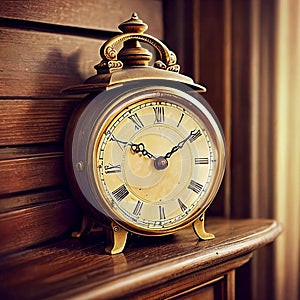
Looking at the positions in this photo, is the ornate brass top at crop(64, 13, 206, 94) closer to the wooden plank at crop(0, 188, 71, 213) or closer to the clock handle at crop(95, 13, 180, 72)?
the clock handle at crop(95, 13, 180, 72)

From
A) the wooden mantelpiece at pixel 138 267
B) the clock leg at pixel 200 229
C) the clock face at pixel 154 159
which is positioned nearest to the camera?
the wooden mantelpiece at pixel 138 267

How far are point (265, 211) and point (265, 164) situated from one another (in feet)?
0.42

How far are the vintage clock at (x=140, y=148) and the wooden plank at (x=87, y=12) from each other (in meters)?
0.15

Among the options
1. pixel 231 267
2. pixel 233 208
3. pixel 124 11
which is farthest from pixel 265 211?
pixel 124 11

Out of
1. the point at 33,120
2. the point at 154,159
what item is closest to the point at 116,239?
the point at 154,159

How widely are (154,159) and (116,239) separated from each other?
0.18 m

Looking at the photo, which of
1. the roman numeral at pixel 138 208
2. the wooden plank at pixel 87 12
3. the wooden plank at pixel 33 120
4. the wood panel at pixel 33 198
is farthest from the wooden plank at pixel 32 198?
the wooden plank at pixel 87 12

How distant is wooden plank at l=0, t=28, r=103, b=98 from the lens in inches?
46.0

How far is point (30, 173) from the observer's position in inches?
47.3

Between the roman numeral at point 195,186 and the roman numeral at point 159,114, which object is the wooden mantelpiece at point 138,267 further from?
the roman numeral at point 159,114

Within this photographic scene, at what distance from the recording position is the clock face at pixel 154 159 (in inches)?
43.7

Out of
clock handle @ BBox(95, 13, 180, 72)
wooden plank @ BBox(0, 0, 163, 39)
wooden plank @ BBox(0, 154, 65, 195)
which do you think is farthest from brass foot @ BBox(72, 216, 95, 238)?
wooden plank @ BBox(0, 0, 163, 39)

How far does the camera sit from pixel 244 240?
123 centimetres

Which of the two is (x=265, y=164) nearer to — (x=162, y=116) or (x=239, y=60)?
(x=239, y=60)
